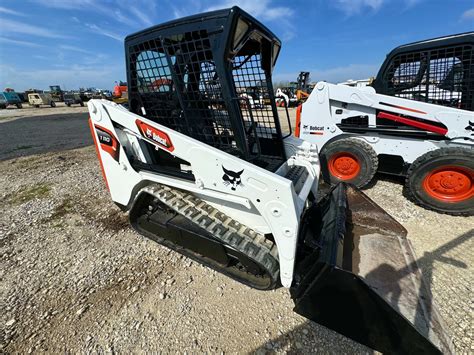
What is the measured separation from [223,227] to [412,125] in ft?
10.2

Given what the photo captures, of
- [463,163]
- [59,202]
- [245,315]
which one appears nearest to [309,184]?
[245,315]

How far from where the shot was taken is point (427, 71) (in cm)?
359

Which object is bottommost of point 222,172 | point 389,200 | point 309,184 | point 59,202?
point 389,200

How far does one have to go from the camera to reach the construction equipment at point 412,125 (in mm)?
3064

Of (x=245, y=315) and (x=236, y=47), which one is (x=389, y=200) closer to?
(x=245, y=315)

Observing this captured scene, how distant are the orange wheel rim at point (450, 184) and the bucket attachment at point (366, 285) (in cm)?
140

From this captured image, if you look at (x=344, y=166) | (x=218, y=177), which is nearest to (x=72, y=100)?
(x=344, y=166)

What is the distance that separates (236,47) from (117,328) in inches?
87.3

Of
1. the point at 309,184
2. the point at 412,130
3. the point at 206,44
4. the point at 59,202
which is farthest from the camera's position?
the point at 59,202

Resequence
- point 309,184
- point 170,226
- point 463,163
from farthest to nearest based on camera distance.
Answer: point 463,163, point 309,184, point 170,226

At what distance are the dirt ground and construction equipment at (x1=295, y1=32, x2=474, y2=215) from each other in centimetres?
45

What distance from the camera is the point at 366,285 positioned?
138 cm

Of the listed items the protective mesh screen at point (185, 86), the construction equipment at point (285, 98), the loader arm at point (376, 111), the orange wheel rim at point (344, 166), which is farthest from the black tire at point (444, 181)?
the protective mesh screen at point (185, 86)

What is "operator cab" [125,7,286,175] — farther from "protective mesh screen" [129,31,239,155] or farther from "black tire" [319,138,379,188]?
"black tire" [319,138,379,188]
